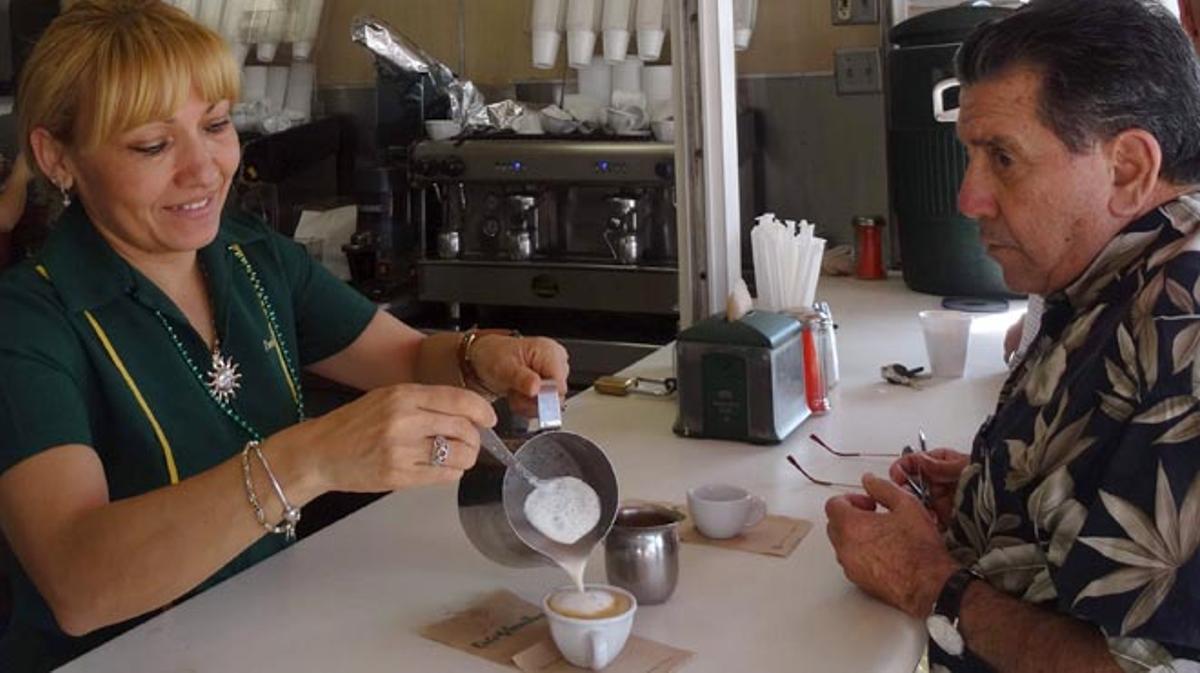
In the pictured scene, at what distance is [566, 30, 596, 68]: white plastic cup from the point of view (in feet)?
13.0

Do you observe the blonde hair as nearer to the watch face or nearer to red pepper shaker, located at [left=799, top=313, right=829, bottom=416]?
red pepper shaker, located at [left=799, top=313, right=829, bottom=416]

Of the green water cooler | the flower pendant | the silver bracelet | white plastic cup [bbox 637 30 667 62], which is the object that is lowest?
the silver bracelet

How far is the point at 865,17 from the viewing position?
369cm

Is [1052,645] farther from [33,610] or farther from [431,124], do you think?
[431,124]

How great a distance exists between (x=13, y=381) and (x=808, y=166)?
9.25 ft

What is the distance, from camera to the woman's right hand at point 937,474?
159 cm

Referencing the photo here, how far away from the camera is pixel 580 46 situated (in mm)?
3961

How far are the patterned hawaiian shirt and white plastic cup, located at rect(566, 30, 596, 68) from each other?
278 centimetres

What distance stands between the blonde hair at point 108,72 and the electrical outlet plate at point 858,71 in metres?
2.48

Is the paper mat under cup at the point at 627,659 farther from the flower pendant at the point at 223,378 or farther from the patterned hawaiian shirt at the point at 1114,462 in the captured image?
the flower pendant at the point at 223,378

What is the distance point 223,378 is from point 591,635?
2.44 feet

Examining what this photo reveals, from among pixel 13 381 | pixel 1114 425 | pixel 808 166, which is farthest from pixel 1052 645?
pixel 808 166

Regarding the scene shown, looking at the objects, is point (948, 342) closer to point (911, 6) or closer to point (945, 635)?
point (945, 635)

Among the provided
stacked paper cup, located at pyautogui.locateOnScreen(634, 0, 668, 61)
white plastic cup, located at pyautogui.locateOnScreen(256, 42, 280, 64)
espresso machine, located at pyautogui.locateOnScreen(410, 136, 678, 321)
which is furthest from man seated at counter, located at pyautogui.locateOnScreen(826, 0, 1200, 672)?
white plastic cup, located at pyautogui.locateOnScreen(256, 42, 280, 64)
